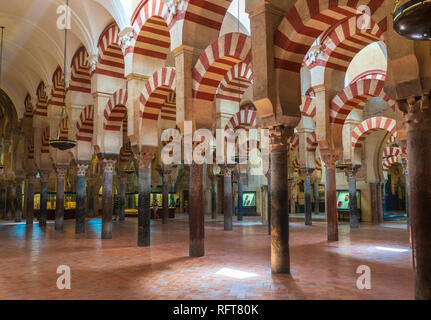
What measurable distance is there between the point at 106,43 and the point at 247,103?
672cm

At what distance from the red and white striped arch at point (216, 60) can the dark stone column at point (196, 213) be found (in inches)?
50.7

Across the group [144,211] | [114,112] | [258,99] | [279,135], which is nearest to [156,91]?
[114,112]

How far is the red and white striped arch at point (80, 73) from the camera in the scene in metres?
10.0

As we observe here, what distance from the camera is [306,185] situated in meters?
12.3

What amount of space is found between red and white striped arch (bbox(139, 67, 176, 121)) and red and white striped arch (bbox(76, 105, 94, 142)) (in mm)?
3210

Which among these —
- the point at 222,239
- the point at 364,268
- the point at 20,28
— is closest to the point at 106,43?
the point at 20,28

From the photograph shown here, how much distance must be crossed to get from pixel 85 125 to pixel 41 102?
355 cm

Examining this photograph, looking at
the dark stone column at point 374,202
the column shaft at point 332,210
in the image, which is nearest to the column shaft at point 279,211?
A: the column shaft at point 332,210

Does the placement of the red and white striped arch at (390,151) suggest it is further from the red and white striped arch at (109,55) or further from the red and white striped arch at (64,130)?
the red and white striped arch at (64,130)

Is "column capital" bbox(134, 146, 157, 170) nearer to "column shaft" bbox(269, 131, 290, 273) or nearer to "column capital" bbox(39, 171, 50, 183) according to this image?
"column shaft" bbox(269, 131, 290, 273)

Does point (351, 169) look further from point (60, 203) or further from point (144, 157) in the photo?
point (60, 203)

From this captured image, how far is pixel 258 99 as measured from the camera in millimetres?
4613

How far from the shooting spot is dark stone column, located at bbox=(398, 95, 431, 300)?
296 cm
